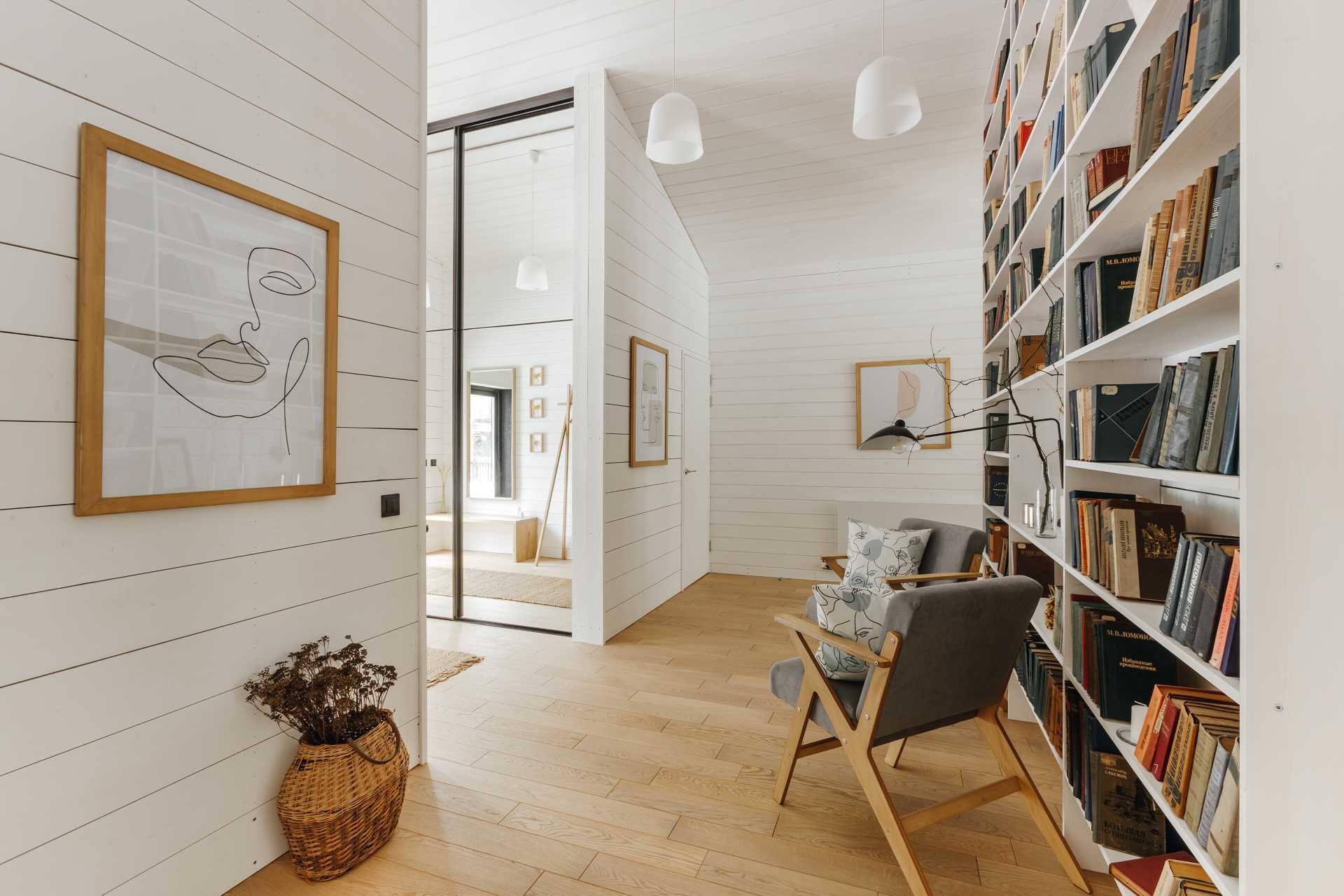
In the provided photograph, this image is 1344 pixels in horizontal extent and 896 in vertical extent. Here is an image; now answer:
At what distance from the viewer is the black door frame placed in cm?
371

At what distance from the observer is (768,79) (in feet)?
11.4

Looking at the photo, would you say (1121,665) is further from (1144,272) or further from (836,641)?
(1144,272)

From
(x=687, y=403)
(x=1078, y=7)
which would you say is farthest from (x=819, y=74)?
(x=687, y=403)

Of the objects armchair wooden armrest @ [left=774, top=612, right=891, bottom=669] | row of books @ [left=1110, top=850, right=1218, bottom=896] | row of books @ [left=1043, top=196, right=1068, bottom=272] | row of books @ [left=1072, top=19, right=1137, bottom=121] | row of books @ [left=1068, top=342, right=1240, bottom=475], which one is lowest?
row of books @ [left=1110, top=850, right=1218, bottom=896]

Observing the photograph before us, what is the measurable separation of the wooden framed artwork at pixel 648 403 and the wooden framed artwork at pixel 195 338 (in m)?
2.13

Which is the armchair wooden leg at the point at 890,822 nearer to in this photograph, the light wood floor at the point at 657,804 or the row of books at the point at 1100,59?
the light wood floor at the point at 657,804

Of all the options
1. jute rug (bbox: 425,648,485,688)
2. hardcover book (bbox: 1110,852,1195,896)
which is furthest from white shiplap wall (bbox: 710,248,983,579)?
hardcover book (bbox: 1110,852,1195,896)

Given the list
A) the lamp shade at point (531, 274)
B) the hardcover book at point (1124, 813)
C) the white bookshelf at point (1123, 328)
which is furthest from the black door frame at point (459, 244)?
the hardcover book at point (1124, 813)

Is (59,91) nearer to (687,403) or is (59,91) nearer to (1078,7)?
(1078,7)

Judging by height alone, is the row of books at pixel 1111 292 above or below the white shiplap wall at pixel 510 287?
below

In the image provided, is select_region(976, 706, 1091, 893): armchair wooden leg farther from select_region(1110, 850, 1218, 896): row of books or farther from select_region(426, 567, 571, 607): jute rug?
select_region(426, 567, 571, 607): jute rug

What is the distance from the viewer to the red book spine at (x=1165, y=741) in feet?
3.89

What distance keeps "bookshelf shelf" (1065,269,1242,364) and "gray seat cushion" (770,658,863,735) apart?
1.13 meters

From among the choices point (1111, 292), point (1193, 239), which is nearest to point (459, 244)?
point (1111, 292)
